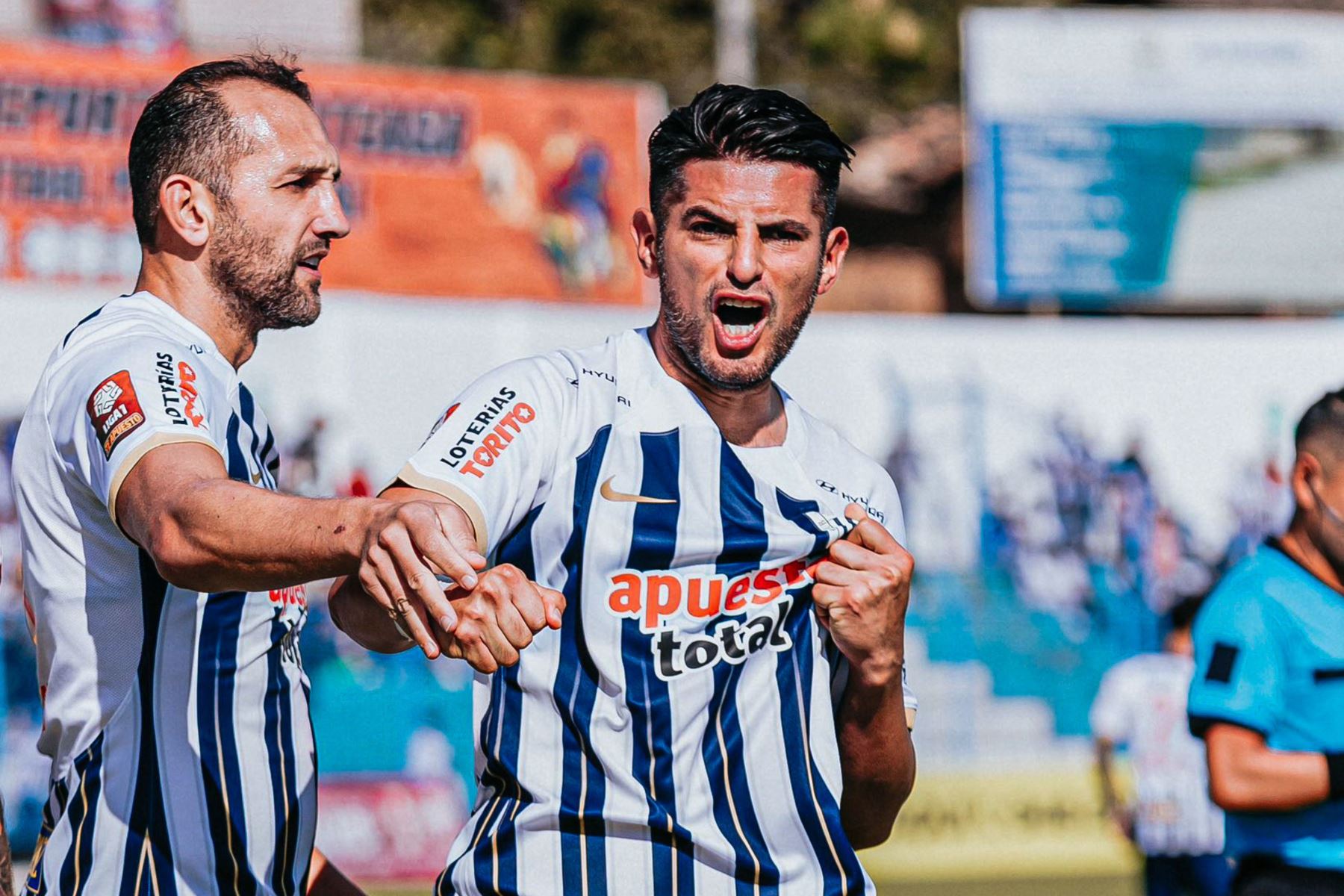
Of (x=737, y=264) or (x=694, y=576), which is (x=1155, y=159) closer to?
(x=737, y=264)

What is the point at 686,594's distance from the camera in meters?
2.80

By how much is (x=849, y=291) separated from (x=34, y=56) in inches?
254

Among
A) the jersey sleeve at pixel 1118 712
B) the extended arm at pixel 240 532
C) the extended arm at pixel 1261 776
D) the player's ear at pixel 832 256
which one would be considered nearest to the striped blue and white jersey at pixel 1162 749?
the jersey sleeve at pixel 1118 712

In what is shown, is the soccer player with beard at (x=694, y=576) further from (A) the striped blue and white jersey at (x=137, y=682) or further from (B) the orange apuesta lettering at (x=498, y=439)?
(A) the striped blue and white jersey at (x=137, y=682)

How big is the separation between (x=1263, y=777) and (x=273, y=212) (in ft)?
9.83

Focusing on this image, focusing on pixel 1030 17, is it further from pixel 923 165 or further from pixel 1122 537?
pixel 1122 537

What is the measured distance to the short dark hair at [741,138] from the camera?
2.91m

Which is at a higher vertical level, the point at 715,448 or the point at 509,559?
the point at 715,448

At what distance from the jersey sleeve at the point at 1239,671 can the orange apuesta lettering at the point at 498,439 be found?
8.59ft

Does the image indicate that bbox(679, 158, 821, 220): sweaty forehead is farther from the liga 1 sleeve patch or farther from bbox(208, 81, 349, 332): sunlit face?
the liga 1 sleeve patch

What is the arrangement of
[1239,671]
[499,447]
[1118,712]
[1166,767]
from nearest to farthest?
[499,447], [1239,671], [1118,712], [1166,767]

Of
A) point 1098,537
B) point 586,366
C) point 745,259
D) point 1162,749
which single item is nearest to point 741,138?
point 745,259

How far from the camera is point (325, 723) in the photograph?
1012cm

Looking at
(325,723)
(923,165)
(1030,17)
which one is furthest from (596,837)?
(923,165)
